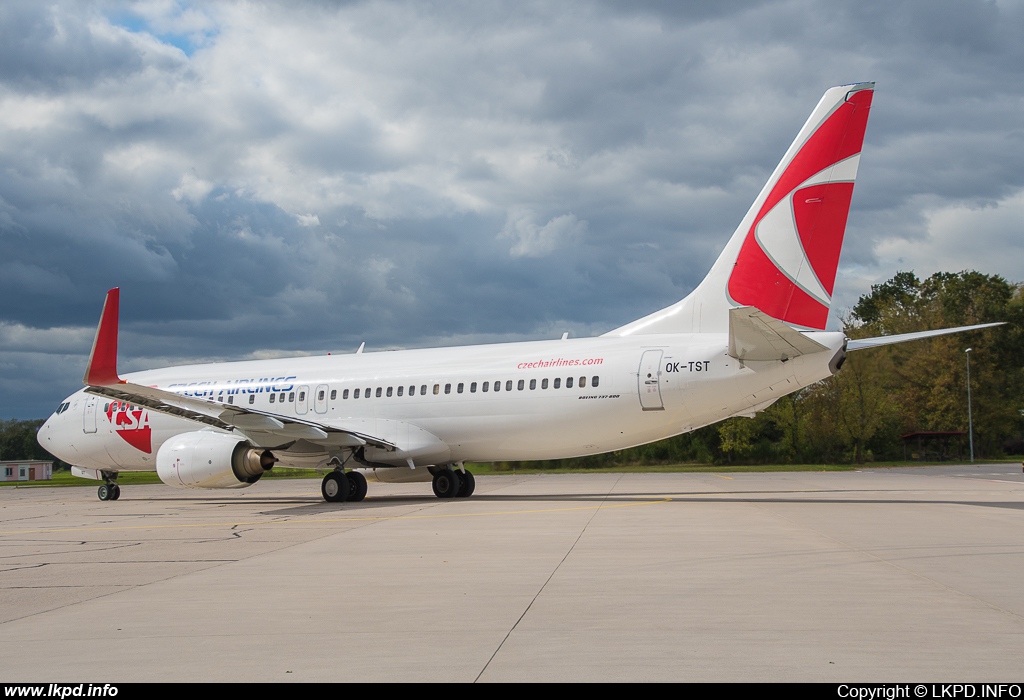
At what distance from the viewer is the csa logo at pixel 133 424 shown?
2411 cm

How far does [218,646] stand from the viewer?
5.38 m

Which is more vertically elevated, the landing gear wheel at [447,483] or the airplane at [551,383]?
the airplane at [551,383]

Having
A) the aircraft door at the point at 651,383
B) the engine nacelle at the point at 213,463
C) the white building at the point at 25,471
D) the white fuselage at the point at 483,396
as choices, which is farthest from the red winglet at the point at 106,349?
the white building at the point at 25,471

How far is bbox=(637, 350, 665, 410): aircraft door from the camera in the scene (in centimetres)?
1803

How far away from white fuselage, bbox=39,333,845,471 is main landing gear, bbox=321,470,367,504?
83 cm

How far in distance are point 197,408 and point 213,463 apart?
134 cm

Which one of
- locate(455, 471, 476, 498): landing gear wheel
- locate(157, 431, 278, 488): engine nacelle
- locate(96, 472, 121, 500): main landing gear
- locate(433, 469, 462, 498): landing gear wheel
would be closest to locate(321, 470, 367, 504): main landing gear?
locate(157, 431, 278, 488): engine nacelle

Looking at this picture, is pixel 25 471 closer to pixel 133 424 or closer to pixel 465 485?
pixel 133 424

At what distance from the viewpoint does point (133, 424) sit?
24266 millimetres

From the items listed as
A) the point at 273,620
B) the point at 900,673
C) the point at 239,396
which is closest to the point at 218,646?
the point at 273,620

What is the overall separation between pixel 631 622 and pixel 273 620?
2534 mm

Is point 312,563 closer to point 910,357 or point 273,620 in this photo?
point 273,620

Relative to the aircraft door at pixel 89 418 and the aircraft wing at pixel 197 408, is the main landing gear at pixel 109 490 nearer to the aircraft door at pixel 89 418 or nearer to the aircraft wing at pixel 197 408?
the aircraft door at pixel 89 418

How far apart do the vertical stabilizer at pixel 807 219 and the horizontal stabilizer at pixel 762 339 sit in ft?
4.02
